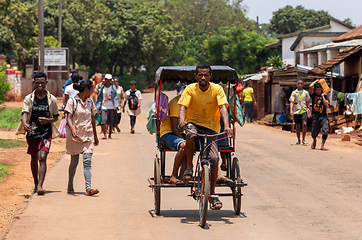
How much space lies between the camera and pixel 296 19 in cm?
9412

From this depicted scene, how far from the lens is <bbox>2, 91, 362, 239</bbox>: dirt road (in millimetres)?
6879

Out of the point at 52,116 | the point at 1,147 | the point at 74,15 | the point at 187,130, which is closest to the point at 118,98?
the point at 1,147

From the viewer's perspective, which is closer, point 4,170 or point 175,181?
point 175,181

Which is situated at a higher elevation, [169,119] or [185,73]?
[185,73]

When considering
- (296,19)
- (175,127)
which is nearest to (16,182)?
(175,127)

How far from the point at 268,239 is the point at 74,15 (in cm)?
5020

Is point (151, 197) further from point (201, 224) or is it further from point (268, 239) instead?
point (268, 239)

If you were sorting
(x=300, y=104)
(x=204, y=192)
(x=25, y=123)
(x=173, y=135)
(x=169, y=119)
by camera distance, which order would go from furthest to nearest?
(x=300, y=104) → (x=25, y=123) → (x=169, y=119) → (x=173, y=135) → (x=204, y=192)

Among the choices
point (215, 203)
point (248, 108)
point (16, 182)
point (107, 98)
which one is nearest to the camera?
point (215, 203)

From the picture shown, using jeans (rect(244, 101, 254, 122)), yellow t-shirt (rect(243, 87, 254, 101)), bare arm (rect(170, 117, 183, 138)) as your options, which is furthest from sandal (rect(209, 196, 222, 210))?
jeans (rect(244, 101, 254, 122))

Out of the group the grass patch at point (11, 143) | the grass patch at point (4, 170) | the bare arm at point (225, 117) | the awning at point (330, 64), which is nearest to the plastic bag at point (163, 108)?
the bare arm at point (225, 117)

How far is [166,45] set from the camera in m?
66.7

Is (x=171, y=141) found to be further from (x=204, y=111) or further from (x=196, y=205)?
(x=196, y=205)

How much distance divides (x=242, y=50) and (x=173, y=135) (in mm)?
56647
